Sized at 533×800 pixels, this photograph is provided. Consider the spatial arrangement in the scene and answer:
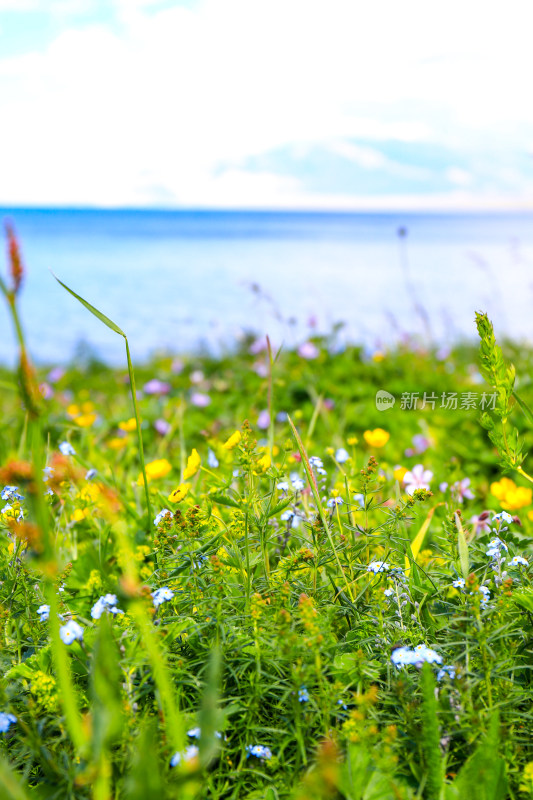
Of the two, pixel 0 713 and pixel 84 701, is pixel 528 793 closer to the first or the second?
pixel 84 701

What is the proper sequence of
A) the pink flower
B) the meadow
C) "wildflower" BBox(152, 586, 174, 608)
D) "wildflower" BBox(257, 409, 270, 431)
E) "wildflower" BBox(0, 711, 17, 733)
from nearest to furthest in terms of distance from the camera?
the meadow
"wildflower" BBox(0, 711, 17, 733)
"wildflower" BBox(152, 586, 174, 608)
"wildflower" BBox(257, 409, 270, 431)
the pink flower

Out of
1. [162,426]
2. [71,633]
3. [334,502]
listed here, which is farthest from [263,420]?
[71,633]

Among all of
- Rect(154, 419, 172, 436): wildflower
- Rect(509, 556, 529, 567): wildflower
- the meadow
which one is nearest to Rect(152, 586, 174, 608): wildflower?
the meadow

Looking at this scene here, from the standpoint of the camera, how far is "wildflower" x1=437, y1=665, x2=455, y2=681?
1.00 metres

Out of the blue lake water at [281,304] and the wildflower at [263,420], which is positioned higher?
the wildflower at [263,420]

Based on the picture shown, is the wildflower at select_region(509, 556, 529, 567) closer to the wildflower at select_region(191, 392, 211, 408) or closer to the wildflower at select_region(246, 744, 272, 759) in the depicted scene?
the wildflower at select_region(246, 744, 272, 759)

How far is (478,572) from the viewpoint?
1.35 m

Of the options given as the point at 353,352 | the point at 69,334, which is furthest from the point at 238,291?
the point at 353,352

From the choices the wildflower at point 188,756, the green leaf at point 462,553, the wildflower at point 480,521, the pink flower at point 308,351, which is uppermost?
the green leaf at point 462,553

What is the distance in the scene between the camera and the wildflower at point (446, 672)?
100cm

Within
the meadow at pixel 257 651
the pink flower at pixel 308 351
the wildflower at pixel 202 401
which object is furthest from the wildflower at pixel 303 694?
the pink flower at pixel 308 351

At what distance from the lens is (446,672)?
3.37 ft

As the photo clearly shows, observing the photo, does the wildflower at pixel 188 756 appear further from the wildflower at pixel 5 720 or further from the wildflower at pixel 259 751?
the wildflower at pixel 5 720

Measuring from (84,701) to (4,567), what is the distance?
353 mm
